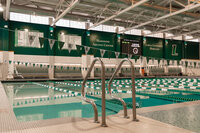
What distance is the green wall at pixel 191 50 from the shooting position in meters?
25.6

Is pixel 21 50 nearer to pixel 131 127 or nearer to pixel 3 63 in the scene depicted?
pixel 3 63

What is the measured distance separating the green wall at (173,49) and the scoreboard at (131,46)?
586 centimetres

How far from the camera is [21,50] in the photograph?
51.1 feet

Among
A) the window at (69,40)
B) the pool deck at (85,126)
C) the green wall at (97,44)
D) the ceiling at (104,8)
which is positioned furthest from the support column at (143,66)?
the pool deck at (85,126)

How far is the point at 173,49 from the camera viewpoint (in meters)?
24.6

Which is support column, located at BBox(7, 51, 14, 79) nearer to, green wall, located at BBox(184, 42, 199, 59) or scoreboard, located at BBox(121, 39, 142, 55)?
scoreboard, located at BBox(121, 39, 142, 55)

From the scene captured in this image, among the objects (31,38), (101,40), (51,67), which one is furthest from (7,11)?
(101,40)

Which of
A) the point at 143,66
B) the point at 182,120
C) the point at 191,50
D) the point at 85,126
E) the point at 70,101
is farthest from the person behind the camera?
the point at 191,50

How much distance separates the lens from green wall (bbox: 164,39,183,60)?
24.2 meters

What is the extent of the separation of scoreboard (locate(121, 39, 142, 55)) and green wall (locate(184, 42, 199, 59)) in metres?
9.69

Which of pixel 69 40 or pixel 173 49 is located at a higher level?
pixel 69 40

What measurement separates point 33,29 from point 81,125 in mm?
16092

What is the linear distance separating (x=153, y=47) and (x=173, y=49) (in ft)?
12.3

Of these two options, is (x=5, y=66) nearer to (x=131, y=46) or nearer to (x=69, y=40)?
(x=69, y=40)
